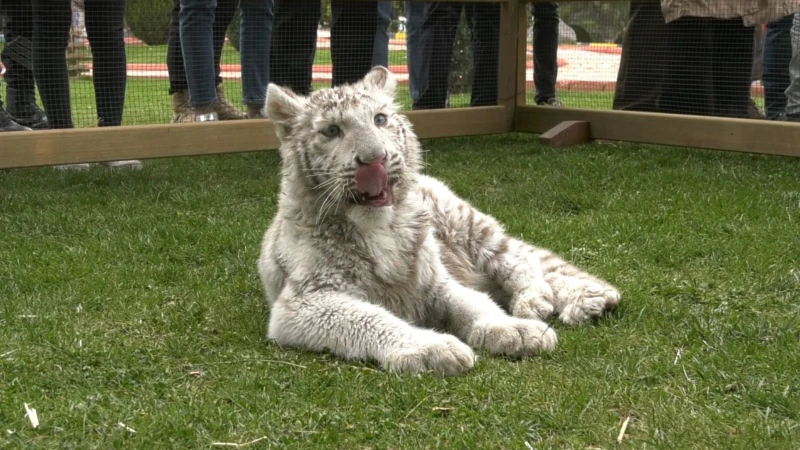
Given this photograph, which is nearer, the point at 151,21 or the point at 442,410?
the point at 442,410

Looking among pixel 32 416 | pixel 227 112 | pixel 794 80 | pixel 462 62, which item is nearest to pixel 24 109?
pixel 227 112

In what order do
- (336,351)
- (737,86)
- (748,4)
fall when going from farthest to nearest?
(737,86) < (748,4) < (336,351)

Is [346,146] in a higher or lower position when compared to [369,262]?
higher

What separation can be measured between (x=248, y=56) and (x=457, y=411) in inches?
213

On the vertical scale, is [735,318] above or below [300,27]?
below

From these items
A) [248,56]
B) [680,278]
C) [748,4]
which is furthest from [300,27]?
[680,278]

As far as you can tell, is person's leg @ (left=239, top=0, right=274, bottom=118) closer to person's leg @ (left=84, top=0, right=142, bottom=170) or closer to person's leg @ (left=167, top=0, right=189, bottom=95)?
person's leg @ (left=167, top=0, right=189, bottom=95)

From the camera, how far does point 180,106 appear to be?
8477 millimetres

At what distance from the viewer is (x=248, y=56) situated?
8000mm

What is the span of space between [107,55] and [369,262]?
14.0 feet

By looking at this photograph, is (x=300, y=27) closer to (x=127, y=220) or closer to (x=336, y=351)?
(x=127, y=220)

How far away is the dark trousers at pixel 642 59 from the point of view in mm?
8797

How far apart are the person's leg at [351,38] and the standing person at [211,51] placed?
1.93ft

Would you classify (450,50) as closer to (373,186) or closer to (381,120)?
(381,120)
